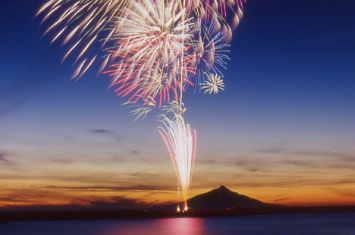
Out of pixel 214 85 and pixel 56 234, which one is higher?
pixel 214 85

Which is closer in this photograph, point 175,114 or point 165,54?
point 165,54

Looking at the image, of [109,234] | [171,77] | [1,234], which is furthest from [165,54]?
[1,234]

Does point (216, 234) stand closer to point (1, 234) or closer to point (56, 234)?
point (56, 234)

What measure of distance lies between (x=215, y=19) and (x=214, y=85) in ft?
10.1

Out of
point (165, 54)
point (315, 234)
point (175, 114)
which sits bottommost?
point (315, 234)

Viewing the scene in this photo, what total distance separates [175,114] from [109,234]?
6314 centimetres

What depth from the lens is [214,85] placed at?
20.2 meters

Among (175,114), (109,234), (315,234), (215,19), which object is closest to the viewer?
(215,19)

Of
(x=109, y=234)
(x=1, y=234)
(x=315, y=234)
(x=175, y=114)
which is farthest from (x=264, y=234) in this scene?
(x=175, y=114)

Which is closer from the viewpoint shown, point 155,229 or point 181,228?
point 155,229

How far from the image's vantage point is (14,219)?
633ft

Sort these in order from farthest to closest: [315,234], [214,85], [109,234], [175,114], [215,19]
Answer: [109,234] → [315,234] → [175,114] → [214,85] → [215,19]

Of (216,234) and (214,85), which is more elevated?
(214,85)

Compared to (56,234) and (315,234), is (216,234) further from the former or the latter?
(56,234)
